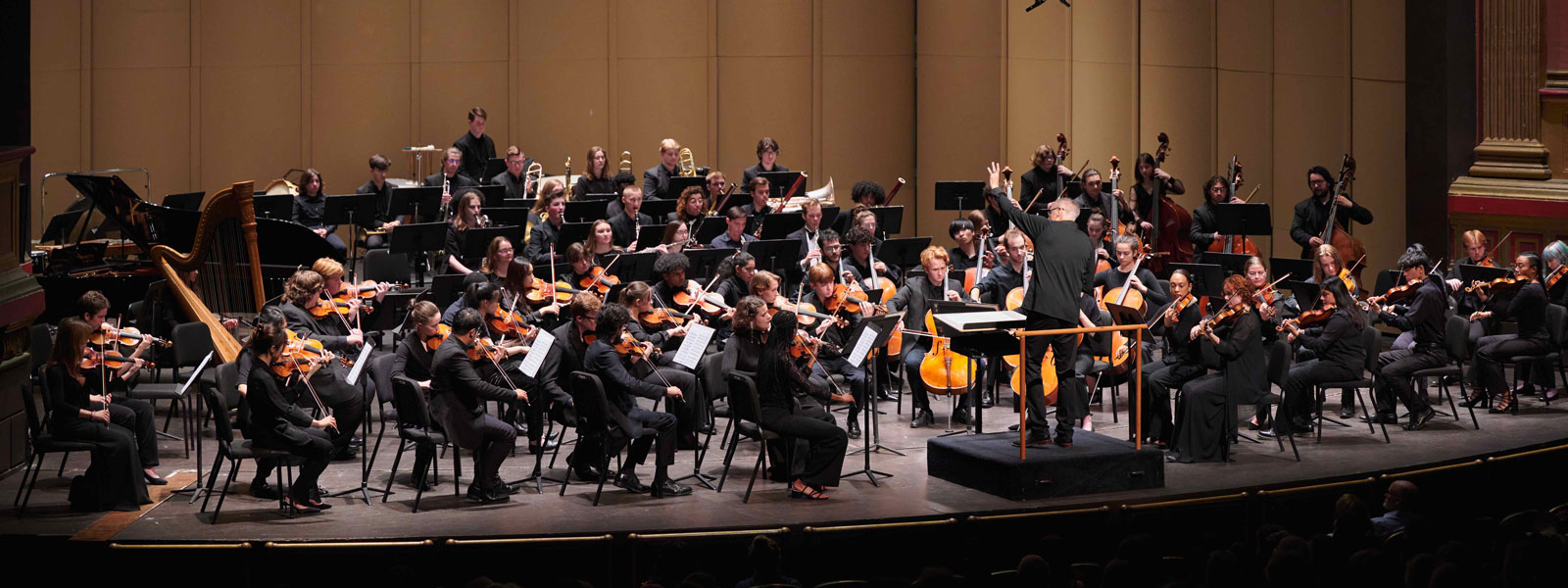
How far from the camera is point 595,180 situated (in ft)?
42.8

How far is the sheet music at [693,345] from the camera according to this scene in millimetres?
8070

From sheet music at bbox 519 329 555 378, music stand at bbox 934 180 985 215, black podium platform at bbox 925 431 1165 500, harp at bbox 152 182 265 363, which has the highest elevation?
music stand at bbox 934 180 985 215

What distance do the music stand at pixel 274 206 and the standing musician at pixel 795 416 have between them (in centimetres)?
517

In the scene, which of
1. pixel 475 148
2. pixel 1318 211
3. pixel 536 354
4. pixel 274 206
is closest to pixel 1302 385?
pixel 1318 211

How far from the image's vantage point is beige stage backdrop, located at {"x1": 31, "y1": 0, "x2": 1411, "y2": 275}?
14688 millimetres

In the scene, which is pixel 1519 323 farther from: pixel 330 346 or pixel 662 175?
pixel 330 346

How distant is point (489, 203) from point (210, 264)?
2.87 m

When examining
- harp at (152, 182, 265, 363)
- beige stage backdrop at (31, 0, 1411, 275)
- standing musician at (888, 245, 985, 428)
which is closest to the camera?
harp at (152, 182, 265, 363)

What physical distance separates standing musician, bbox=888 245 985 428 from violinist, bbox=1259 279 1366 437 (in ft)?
5.93

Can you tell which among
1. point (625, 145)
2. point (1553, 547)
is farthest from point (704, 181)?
point (1553, 547)

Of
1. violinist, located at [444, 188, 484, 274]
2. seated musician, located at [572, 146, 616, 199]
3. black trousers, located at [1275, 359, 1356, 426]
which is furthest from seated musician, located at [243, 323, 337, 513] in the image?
seated musician, located at [572, 146, 616, 199]

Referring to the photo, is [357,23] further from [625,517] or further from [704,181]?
[625,517]

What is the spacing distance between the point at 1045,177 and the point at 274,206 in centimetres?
610

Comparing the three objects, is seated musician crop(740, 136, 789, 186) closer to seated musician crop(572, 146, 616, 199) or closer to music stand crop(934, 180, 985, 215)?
seated musician crop(572, 146, 616, 199)
